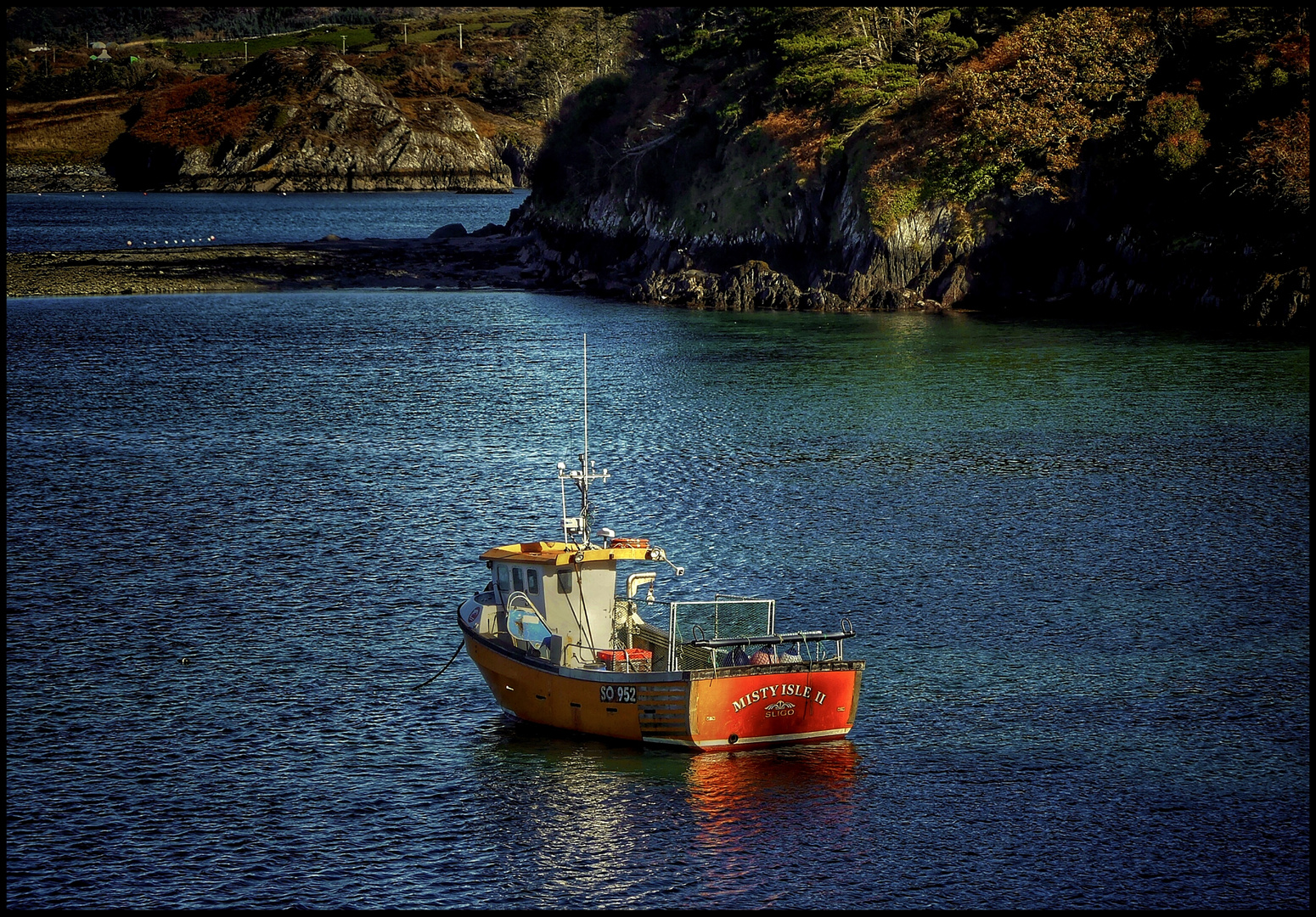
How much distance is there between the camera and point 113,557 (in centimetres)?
4241

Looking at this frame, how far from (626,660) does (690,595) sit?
9290 mm

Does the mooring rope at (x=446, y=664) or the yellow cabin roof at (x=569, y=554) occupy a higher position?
the yellow cabin roof at (x=569, y=554)

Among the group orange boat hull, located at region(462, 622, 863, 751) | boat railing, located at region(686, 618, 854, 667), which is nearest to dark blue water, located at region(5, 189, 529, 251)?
orange boat hull, located at region(462, 622, 863, 751)

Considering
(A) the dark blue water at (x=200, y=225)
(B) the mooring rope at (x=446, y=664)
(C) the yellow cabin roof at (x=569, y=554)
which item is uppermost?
(A) the dark blue water at (x=200, y=225)

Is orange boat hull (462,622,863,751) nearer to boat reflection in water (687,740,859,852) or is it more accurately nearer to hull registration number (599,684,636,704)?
hull registration number (599,684,636,704)

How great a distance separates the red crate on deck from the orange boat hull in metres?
0.73

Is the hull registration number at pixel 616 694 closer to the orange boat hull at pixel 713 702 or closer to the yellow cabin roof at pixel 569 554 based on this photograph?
the orange boat hull at pixel 713 702

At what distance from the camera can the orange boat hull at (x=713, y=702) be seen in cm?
2781

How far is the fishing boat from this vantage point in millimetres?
27984

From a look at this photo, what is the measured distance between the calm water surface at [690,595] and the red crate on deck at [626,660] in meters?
1.74

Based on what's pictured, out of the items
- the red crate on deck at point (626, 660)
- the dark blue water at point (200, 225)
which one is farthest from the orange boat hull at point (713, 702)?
the dark blue water at point (200, 225)

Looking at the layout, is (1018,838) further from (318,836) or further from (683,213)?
(683,213)

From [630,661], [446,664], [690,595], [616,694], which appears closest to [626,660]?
[630,661]

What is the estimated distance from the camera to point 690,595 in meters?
38.2
